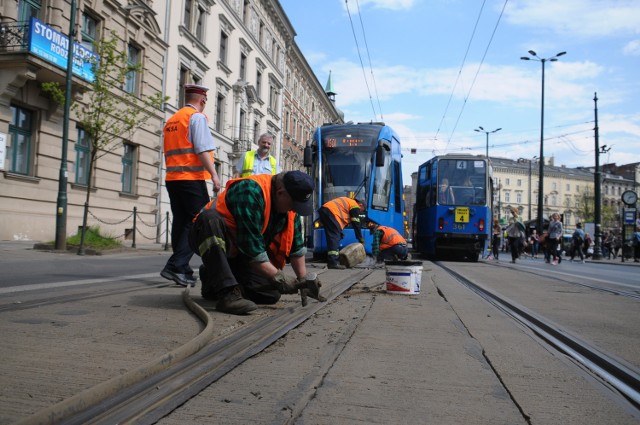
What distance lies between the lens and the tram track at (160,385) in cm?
179

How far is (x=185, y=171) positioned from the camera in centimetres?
516

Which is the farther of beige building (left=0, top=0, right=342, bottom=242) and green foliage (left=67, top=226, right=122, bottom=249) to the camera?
beige building (left=0, top=0, right=342, bottom=242)

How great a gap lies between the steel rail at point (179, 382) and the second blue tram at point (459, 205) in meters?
14.3

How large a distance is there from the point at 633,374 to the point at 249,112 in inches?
1330

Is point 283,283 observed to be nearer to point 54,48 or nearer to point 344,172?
point 344,172

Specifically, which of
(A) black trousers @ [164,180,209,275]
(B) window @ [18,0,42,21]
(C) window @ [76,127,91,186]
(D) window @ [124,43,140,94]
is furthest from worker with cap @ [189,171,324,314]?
(D) window @ [124,43,140,94]

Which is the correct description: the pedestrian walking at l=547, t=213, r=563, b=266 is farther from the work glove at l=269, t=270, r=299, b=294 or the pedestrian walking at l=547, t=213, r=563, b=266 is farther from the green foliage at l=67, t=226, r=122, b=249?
the work glove at l=269, t=270, r=299, b=294

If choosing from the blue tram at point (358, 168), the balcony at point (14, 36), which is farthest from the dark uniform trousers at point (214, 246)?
the balcony at point (14, 36)

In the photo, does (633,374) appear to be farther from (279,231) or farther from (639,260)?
(639,260)

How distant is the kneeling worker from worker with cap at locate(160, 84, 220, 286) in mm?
5758

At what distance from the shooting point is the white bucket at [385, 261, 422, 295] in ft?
19.2

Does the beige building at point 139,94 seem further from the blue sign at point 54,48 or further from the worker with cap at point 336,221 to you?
the worker with cap at point 336,221

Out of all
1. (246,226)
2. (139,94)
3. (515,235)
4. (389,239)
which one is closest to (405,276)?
(246,226)

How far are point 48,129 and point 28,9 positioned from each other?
3.54 m
